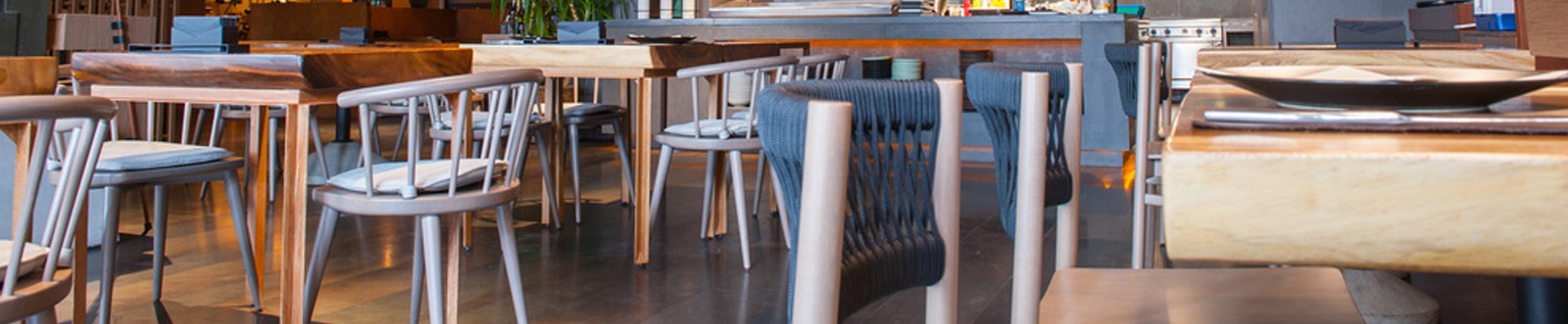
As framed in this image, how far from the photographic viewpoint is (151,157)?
8.88ft

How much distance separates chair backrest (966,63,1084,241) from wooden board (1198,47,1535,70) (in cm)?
41

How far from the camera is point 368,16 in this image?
12.2m

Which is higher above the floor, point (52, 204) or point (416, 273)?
point (52, 204)

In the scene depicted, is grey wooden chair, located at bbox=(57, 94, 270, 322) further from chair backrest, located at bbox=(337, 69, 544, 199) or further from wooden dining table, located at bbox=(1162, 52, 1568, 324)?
wooden dining table, located at bbox=(1162, 52, 1568, 324)

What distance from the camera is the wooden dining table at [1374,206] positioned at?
511 millimetres

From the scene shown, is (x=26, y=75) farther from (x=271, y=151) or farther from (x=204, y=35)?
(x=271, y=151)

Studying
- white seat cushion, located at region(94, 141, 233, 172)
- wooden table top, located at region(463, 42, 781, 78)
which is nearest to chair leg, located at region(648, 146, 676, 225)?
wooden table top, located at region(463, 42, 781, 78)

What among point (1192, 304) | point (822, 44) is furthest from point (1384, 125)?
point (822, 44)

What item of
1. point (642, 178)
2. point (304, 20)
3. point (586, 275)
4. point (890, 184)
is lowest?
point (586, 275)

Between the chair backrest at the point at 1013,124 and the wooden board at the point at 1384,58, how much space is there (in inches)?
16.1

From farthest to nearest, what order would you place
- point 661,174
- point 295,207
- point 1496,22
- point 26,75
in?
point 661,174, point 1496,22, point 295,207, point 26,75

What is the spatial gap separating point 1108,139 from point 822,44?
1592mm

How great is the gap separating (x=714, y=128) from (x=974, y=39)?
116 inches

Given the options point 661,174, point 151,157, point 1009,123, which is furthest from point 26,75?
point 661,174
